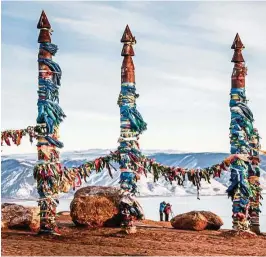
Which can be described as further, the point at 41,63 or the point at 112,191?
the point at 112,191

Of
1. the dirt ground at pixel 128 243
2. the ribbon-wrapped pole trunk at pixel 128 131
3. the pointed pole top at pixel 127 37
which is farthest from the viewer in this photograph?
the pointed pole top at pixel 127 37

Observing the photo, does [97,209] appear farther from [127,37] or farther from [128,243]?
[127,37]

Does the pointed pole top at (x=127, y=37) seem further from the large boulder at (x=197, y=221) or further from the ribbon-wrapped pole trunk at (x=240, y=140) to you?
the large boulder at (x=197, y=221)

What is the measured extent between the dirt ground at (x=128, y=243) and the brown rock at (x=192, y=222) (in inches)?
34.3

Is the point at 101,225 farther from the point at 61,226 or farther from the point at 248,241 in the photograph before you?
the point at 248,241

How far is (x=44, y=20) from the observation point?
25.2 metres

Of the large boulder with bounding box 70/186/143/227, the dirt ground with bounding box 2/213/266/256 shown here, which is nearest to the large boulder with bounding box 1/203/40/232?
the dirt ground with bounding box 2/213/266/256

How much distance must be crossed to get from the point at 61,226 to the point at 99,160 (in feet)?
12.1

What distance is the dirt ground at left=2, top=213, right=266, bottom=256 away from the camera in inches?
832

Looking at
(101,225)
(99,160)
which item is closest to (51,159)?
(99,160)

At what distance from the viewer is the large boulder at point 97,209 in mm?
27344

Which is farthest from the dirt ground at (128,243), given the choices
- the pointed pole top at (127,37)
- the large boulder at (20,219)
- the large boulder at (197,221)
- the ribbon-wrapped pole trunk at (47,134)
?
the pointed pole top at (127,37)

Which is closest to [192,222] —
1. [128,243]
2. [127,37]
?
[128,243]

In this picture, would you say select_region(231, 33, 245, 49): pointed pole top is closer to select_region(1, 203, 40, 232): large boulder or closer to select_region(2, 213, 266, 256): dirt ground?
select_region(2, 213, 266, 256): dirt ground
